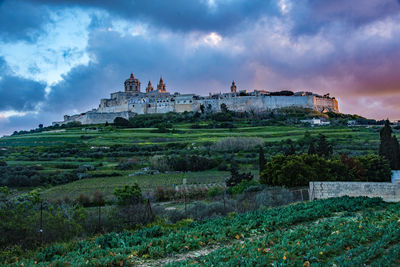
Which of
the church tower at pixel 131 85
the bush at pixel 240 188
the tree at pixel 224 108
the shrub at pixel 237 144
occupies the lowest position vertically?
the bush at pixel 240 188

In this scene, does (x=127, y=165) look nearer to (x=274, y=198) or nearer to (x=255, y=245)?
(x=274, y=198)

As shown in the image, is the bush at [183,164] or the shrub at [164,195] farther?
the bush at [183,164]

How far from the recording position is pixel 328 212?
41.1 ft

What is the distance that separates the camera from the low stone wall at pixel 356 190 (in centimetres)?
1594

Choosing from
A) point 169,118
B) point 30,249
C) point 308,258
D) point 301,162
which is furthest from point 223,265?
point 169,118

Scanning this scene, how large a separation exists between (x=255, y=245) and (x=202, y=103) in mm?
87876

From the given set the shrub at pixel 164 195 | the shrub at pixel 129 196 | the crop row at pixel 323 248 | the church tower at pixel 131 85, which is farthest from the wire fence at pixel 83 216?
the church tower at pixel 131 85

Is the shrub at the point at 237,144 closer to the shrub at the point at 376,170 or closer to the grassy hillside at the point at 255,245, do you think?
the shrub at the point at 376,170

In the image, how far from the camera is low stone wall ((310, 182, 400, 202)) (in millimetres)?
15938

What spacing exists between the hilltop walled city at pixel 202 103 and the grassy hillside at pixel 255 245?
8169 centimetres

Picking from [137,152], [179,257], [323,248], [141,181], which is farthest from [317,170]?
[137,152]

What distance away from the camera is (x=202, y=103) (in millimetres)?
95688

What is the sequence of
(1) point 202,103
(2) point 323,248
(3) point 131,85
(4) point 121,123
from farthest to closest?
(3) point 131,85
(1) point 202,103
(4) point 121,123
(2) point 323,248

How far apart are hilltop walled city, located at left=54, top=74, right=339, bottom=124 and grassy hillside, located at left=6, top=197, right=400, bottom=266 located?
268 ft
